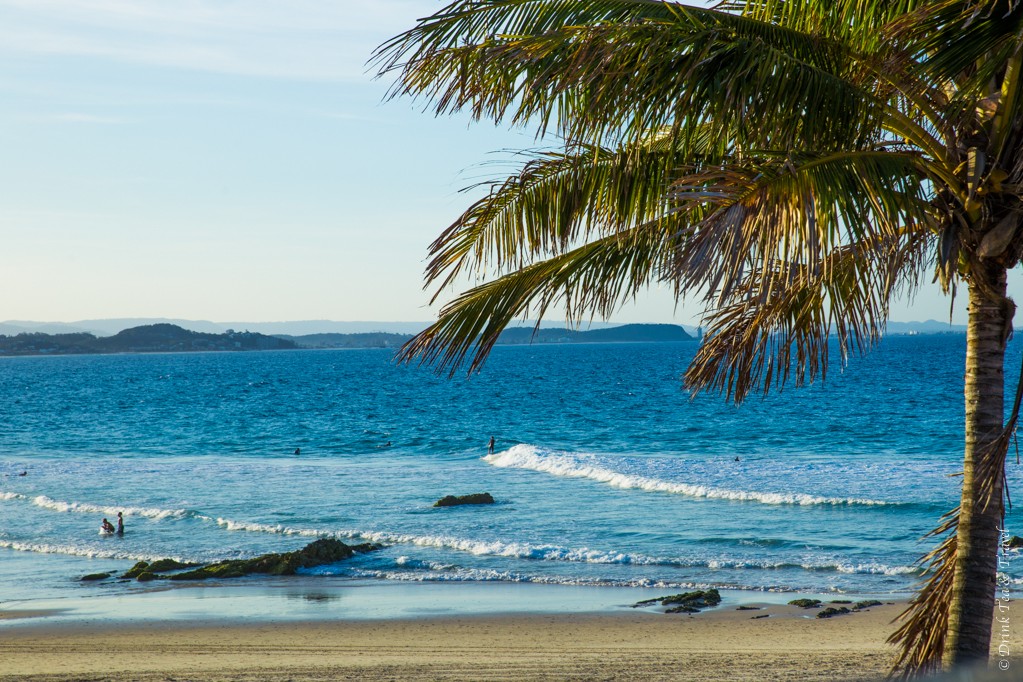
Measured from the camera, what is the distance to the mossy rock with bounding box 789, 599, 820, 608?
1697cm

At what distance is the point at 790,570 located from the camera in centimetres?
2005

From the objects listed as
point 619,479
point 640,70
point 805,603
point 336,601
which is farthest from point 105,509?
point 640,70

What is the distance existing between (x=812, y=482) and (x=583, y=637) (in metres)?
19.8

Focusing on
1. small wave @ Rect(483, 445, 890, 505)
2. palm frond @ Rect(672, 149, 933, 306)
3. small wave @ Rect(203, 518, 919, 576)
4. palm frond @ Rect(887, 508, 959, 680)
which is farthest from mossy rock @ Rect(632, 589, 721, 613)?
palm frond @ Rect(672, 149, 933, 306)

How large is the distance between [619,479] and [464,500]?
7.14 metres

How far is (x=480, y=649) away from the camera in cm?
1458

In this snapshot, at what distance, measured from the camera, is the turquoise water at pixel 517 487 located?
21297mm

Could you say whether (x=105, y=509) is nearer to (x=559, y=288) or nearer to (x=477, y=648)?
(x=477, y=648)

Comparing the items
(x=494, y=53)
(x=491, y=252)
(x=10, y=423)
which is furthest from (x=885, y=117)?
(x=10, y=423)

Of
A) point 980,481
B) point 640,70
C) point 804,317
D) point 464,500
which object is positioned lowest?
point 464,500

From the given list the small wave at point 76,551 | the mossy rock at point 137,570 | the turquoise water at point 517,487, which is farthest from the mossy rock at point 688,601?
the small wave at point 76,551

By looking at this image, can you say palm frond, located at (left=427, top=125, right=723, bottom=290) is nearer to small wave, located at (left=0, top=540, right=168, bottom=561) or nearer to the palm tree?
the palm tree

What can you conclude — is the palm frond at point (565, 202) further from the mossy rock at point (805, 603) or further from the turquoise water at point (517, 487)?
the mossy rock at point (805, 603)

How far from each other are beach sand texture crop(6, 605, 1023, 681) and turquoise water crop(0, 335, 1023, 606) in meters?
3.25
